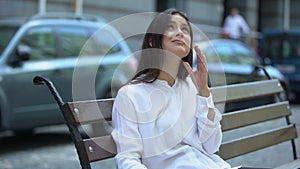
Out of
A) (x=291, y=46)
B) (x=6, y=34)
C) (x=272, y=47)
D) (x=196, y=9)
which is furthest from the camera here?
(x=196, y=9)

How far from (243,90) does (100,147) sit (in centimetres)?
145

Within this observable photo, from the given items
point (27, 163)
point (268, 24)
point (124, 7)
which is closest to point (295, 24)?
point (268, 24)

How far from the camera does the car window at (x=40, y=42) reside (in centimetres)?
807

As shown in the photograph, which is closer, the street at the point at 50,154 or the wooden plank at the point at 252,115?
the wooden plank at the point at 252,115

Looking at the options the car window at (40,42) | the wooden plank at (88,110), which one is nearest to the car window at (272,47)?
the car window at (40,42)

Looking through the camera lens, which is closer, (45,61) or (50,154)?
(50,154)

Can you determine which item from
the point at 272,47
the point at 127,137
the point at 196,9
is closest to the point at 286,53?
the point at 272,47

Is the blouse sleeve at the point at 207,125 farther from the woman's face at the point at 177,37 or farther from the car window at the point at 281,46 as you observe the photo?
the car window at the point at 281,46

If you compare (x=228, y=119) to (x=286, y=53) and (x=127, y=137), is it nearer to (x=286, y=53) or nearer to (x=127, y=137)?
(x=127, y=137)

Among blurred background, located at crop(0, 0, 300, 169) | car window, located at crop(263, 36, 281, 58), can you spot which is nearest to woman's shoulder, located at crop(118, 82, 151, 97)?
blurred background, located at crop(0, 0, 300, 169)

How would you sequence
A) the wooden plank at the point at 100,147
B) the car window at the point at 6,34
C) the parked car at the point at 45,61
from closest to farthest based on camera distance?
the wooden plank at the point at 100,147
the parked car at the point at 45,61
the car window at the point at 6,34

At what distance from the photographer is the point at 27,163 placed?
263 inches

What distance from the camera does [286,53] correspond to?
49.1 ft

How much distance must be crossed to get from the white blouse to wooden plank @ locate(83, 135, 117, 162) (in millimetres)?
77
